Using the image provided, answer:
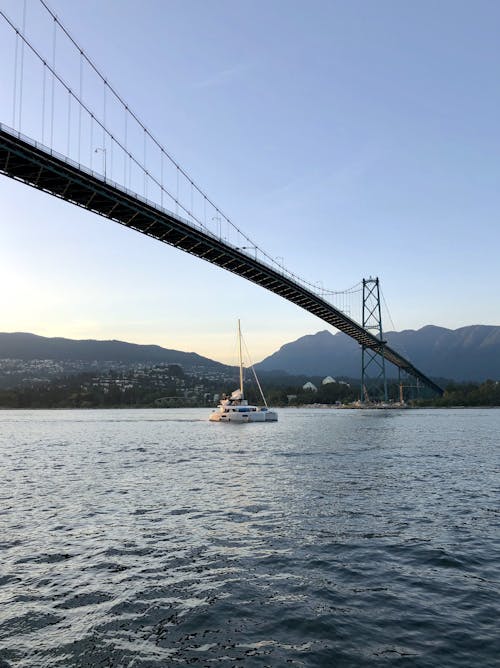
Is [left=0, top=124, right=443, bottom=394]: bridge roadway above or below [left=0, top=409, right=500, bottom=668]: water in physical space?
above

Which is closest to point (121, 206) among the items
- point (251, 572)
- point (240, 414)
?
point (251, 572)

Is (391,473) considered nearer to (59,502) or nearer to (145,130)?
(59,502)

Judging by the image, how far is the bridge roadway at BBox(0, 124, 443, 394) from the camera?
32.3 m

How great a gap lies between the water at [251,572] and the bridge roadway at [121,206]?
794 inches

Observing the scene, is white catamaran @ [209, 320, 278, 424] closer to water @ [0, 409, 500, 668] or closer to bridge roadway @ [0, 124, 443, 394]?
bridge roadway @ [0, 124, 443, 394]

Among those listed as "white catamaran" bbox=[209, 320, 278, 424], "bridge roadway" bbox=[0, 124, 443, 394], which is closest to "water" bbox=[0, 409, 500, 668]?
"bridge roadway" bbox=[0, 124, 443, 394]

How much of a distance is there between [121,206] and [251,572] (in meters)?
36.6

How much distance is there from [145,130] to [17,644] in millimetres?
56981

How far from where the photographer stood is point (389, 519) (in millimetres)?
13891

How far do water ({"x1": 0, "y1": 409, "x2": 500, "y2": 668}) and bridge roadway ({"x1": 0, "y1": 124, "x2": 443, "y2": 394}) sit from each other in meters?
20.2

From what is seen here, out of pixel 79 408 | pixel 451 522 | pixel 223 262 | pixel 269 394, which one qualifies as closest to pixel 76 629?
pixel 451 522

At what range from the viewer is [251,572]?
31.9 feet

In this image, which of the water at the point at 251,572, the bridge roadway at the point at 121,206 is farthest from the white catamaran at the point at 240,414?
the water at the point at 251,572

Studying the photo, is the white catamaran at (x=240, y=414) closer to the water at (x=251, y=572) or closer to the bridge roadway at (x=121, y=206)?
the bridge roadway at (x=121, y=206)
